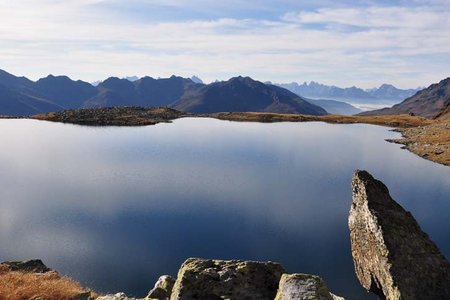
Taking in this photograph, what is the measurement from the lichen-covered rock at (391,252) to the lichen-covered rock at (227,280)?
5.16 m

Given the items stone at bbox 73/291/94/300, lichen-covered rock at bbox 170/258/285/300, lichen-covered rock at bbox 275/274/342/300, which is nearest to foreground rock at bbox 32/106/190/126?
stone at bbox 73/291/94/300

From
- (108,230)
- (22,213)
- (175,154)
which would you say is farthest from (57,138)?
(108,230)

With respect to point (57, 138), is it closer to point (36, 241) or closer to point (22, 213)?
point (22, 213)

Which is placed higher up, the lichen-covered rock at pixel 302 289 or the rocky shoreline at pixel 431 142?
the lichen-covered rock at pixel 302 289

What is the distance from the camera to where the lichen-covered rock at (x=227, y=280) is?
629 inches

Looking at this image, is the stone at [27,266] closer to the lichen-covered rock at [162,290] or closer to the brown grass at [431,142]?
the lichen-covered rock at [162,290]

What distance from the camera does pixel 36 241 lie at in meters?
45.6

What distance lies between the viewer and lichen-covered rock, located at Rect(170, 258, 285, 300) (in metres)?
16.0

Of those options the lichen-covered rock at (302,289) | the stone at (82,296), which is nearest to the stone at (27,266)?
the stone at (82,296)

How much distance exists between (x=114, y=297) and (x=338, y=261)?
96.1 feet

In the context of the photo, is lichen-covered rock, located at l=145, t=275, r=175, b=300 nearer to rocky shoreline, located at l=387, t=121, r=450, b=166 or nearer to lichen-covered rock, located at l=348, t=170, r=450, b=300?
lichen-covered rock, located at l=348, t=170, r=450, b=300

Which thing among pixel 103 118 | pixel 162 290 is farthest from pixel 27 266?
pixel 103 118

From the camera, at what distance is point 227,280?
1650 centimetres

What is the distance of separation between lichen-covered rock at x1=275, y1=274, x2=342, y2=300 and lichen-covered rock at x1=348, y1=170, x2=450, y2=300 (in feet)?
15.4
